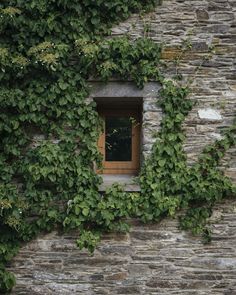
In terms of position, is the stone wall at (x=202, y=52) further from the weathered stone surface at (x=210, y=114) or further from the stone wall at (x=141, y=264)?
the stone wall at (x=141, y=264)

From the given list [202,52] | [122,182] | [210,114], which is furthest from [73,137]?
[202,52]

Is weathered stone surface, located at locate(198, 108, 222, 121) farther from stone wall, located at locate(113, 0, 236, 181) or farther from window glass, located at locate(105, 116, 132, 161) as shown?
window glass, located at locate(105, 116, 132, 161)

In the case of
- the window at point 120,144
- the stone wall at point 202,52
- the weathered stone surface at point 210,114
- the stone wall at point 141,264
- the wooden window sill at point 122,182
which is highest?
the stone wall at point 202,52

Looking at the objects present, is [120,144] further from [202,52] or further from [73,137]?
[202,52]

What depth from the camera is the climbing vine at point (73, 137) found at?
5.35 m

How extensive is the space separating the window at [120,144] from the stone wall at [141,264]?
70 cm

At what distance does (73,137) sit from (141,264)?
1484mm

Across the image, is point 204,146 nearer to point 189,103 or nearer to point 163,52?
point 189,103

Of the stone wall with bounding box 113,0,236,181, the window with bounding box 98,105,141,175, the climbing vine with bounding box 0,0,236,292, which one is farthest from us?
the window with bounding box 98,105,141,175

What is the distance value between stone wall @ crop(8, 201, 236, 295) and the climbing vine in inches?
5.8

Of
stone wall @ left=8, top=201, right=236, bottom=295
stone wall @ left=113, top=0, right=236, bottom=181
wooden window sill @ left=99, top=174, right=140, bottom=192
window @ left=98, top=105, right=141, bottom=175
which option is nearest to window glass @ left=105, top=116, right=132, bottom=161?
window @ left=98, top=105, right=141, bottom=175

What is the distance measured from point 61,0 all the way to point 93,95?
1026mm

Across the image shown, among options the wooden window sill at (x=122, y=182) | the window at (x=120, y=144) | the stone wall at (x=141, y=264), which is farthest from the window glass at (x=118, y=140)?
the stone wall at (x=141, y=264)

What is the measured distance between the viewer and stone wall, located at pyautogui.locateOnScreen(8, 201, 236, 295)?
540 cm
